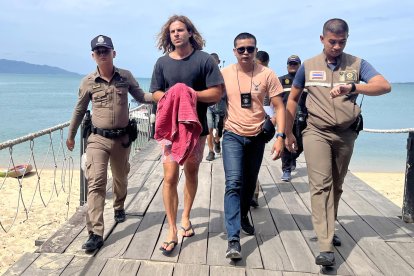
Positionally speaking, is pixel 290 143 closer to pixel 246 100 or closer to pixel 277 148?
pixel 277 148

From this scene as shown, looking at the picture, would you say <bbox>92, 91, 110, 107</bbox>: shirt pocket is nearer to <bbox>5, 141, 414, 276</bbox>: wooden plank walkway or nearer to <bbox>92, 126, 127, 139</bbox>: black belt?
<bbox>92, 126, 127, 139</bbox>: black belt

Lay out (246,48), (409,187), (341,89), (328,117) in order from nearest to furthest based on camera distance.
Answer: (341,89) < (328,117) < (246,48) < (409,187)

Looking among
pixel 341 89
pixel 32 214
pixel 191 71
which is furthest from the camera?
pixel 32 214

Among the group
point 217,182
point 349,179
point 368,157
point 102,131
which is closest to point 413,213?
point 349,179

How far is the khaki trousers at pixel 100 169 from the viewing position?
339 centimetres

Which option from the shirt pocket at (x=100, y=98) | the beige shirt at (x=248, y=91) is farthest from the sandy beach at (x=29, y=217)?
the beige shirt at (x=248, y=91)

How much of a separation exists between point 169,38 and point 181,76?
41cm

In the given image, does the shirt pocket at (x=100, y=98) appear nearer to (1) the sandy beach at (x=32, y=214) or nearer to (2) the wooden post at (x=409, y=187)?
(1) the sandy beach at (x=32, y=214)

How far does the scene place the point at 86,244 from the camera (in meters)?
3.23

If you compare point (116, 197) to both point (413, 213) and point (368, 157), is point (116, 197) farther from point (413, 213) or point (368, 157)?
point (368, 157)

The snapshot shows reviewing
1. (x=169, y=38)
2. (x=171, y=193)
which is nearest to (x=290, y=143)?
(x=171, y=193)

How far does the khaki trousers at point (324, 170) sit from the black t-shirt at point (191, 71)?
94 centimetres

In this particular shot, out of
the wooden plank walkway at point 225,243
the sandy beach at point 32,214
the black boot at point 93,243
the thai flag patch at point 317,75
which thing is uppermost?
the thai flag patch at point 317,75

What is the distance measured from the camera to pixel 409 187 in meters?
4.20
